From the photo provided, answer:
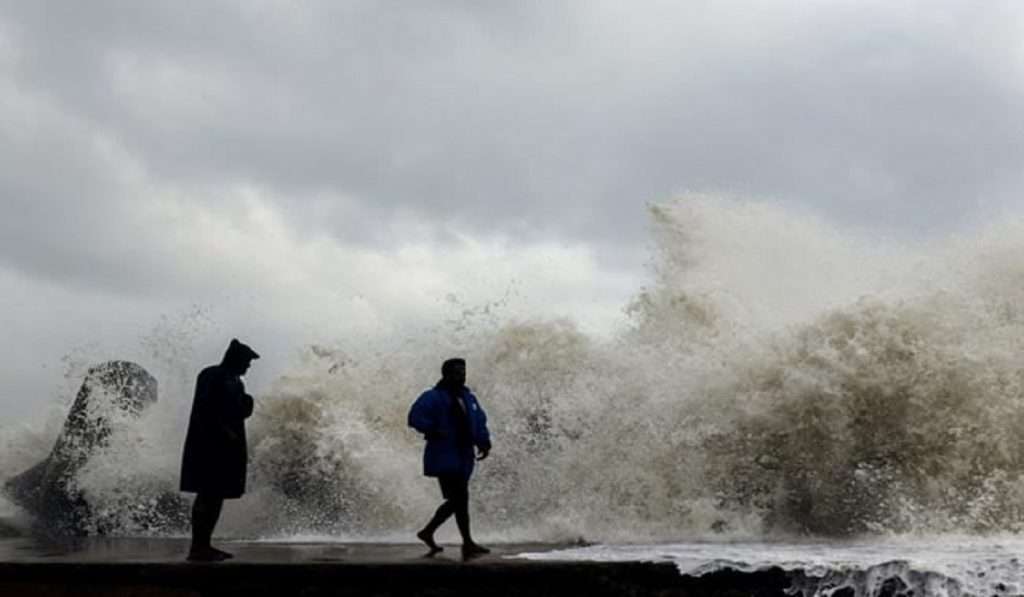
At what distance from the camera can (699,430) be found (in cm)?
953

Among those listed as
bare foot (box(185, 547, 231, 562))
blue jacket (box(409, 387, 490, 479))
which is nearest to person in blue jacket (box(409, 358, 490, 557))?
blue jacket (box(409, 387, 490, 479))

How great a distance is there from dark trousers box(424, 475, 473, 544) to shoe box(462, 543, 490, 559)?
42 mm

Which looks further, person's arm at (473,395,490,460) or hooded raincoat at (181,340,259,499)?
person's arm at (473,395,490,460)

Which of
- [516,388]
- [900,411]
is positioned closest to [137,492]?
[516,388]

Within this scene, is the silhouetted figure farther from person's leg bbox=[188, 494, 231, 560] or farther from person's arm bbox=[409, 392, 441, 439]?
person's arm bbox=[409, 392, 441, 439]

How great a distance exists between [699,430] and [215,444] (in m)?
4.53

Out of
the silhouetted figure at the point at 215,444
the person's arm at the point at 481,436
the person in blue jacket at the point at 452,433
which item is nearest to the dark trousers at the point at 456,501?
the person in blue jacket at the point at 452,433

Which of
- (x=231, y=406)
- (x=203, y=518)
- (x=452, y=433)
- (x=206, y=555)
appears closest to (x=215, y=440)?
(x=231, y=406)

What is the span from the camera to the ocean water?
8.96 metres

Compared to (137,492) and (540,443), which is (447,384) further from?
(137,492)

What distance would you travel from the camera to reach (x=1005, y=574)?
539 cm

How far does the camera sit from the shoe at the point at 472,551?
6117 mm

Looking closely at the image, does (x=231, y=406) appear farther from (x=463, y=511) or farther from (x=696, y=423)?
(x=696, y=423)

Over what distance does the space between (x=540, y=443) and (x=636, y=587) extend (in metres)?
5.22
